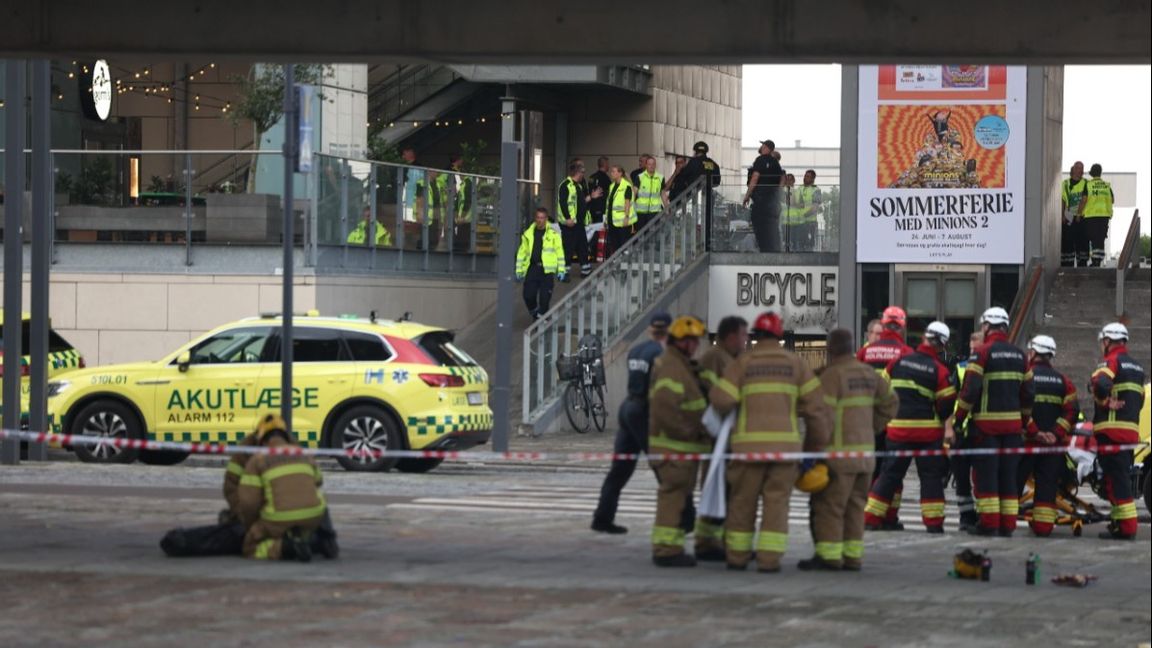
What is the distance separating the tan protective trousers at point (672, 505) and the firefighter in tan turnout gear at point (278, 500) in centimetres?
227

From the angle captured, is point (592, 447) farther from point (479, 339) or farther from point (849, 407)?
point (849, 407)

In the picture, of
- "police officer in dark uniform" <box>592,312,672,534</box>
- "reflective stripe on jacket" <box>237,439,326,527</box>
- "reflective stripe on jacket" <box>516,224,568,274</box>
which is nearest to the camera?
"reflective stripe on jacket" <box>237,439,326,527</box>

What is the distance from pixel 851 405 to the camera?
14430 mm

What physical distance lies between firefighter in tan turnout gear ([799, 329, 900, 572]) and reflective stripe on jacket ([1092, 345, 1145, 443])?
2573mm

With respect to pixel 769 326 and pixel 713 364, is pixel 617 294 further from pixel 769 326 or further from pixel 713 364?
pixel 769 326

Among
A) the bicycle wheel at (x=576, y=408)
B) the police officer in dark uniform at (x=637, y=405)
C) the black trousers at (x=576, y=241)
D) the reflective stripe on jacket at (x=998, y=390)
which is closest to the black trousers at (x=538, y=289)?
the black trousers at (x=576, y=241)

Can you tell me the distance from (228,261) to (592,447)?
660cm

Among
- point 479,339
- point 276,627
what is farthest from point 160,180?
point 276,627

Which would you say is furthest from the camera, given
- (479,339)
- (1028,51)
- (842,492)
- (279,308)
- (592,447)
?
(479,339)

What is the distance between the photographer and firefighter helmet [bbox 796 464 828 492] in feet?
45.6

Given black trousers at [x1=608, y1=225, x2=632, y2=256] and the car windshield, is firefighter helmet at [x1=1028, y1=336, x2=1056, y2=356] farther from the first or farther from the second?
black trousers at [x1=608, y1=225, x2=632, y2=256]

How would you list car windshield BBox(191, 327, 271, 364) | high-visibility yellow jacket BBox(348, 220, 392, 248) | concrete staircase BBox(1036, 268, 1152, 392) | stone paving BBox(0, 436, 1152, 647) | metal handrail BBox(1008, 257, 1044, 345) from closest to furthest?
stone paving BBox(0, 436, 1152, 647) < car windshield BBox(191, 327, 271, 364) < concrete staircase BBox(1036, 268, 1152, 392) < metal handrail BBox(1008, 257, 1044, 345) < high-visibility yellow jacket BBox(348, 220, 392, 248)

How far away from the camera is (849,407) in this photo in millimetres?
14438

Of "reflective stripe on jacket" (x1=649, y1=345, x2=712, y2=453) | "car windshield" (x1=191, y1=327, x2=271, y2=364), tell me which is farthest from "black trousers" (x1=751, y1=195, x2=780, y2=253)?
"reflective stripe on jacket" (x1=649, y1=345, x2=712, y2=453)
